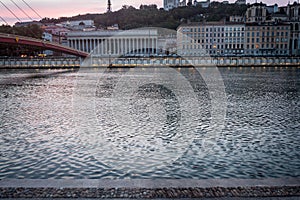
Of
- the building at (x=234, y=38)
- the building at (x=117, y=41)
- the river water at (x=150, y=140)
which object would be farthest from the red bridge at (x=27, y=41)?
the building at (x=117, y=41)

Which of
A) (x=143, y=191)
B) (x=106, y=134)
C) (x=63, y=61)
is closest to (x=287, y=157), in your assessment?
(x=143, y=191)

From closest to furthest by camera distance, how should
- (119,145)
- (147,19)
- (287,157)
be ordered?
(287,157) < (119,145) < (147,19)

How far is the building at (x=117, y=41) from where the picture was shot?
12262 cm

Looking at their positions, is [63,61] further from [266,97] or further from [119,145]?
[119,145]

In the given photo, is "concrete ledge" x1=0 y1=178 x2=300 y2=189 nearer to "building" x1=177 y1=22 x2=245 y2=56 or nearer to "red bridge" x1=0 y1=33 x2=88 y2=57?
"red bridge" x1=0 y1=33 x2=88 y2=57

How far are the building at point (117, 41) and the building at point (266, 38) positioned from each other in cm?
3728

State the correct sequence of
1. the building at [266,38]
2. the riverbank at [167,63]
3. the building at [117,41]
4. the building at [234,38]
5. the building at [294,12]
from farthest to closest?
the building at [117,41] → the building at [294,12] → the building at [234,38] → the building at [266,38] → the riverbank at [167,63]

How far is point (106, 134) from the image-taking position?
37.6 ft

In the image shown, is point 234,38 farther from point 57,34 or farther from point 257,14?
point 57,34

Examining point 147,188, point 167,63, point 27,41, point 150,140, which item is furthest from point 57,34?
point 147,188

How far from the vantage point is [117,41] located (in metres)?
124

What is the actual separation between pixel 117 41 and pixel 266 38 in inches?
2168

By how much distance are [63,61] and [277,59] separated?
4554 centimetres

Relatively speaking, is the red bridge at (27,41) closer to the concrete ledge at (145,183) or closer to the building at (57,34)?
the concrete ledge at (145,183)
